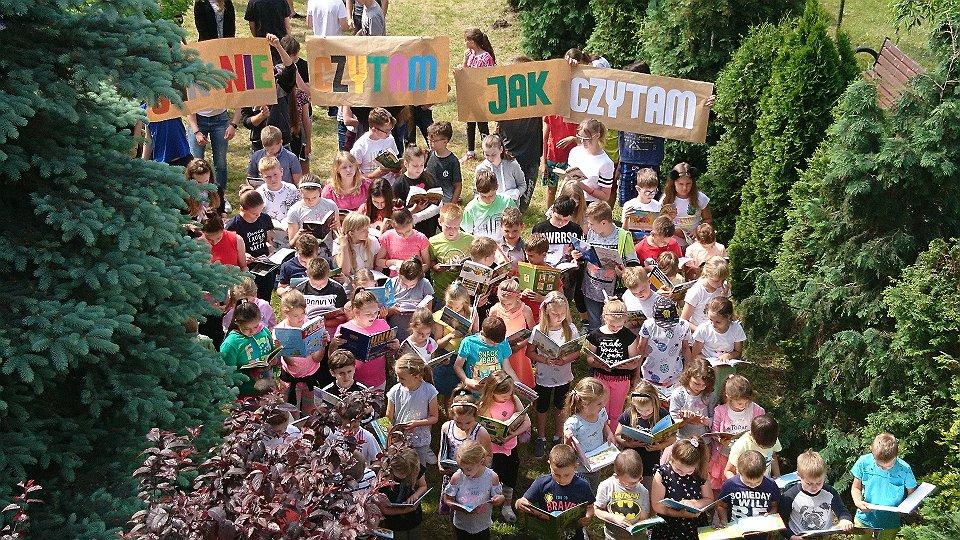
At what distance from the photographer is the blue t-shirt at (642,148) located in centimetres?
1244

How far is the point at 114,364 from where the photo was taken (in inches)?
262

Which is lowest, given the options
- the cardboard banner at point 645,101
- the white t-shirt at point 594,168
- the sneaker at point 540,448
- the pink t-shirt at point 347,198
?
the sneaker at point 540,448

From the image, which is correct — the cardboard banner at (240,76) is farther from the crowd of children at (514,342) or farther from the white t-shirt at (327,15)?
the white t-shirt at (327,15)

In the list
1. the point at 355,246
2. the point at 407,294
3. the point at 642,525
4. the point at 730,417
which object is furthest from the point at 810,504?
the point at 355,246

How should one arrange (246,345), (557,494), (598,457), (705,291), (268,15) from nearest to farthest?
(557,494), (598,457), (246,345), (705,291), (268,15)

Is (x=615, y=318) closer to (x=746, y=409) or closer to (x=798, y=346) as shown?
(x=746, y=409)

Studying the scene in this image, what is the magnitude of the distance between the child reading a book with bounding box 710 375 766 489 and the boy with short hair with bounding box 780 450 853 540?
0.67 m

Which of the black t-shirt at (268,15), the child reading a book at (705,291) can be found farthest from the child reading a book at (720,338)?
the black t-shirt at (268,15)

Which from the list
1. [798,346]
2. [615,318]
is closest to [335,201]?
[615,318]

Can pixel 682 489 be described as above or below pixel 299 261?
below

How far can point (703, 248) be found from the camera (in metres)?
10.4

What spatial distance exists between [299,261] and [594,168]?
351 cm

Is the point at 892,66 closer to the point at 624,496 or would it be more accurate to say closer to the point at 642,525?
the point at 624,496

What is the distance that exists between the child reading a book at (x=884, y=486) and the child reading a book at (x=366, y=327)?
3.68 meters
